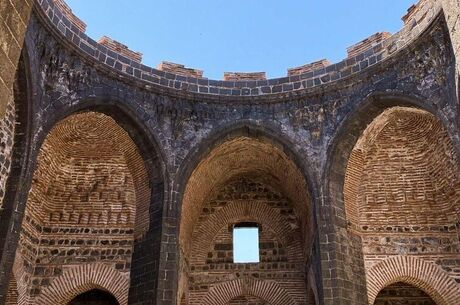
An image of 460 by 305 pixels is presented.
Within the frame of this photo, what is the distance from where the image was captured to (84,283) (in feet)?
34.2

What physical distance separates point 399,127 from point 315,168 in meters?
2.28

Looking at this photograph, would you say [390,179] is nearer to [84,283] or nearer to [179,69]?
[179,69]

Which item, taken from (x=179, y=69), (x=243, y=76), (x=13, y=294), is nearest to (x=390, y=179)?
(x=243, y=76)

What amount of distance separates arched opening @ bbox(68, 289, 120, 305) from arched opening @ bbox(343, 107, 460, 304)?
531cm

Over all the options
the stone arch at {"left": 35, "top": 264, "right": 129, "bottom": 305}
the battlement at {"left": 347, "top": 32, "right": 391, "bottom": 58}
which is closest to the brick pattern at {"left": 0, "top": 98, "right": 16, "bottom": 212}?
the stone arch at {"left": 35, "top": 264, "right": 129, "bottom": 305}

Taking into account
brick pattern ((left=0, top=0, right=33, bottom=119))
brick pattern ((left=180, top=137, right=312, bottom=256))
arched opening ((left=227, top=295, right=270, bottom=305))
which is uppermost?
brick pattern ((left=180, top=137, right=312, bottom=256))

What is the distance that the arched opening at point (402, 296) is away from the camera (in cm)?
1106

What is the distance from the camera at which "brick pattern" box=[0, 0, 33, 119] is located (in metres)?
3.29

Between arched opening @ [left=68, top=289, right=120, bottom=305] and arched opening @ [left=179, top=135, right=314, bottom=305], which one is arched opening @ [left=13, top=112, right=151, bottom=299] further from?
arched opening @ [left=179, top=135, right=314, bottom=305]

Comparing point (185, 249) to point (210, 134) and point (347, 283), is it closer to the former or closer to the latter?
point (210, 134)

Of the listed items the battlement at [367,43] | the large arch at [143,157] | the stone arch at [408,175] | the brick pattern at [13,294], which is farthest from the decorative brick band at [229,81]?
the brick pattern at [13,294]

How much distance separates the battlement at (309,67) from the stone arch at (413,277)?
13.0 feet

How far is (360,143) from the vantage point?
9.97 metres

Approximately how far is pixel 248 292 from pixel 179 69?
479cm
